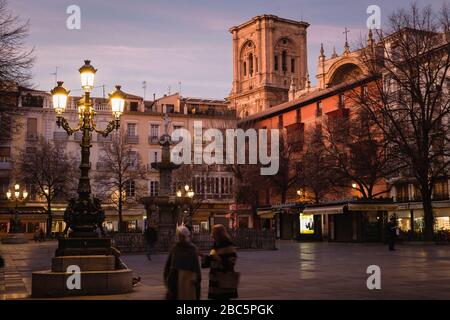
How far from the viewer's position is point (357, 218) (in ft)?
139

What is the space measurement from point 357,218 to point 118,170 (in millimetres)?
25011

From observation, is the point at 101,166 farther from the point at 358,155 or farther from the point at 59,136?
the point at 358,155

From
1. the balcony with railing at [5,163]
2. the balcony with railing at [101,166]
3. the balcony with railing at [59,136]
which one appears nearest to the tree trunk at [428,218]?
the balcony with railing at [101,166]

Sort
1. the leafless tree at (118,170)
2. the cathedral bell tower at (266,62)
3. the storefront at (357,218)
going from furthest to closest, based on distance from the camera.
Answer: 1. the cathedral bell tower at (266,62)
2. the leafless tree at (118,170)
3. the storefront at (357,218)

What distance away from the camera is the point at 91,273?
44.1 feet

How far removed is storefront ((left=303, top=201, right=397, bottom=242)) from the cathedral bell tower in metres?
50.9

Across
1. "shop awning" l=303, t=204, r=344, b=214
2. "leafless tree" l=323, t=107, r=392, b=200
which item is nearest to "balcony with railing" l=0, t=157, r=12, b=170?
"shop awning" l=303, t=204, r=344, b=214

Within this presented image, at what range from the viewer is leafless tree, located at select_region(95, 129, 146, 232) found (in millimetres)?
59781

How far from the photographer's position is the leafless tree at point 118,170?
59781mm

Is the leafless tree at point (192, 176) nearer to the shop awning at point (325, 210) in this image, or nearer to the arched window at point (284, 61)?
the shop awning at point (325, 210)

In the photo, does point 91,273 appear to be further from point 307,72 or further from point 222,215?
point 307,72

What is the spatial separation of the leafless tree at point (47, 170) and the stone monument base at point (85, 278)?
1729 inches

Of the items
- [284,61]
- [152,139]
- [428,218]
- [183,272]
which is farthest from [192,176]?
[183,272]
